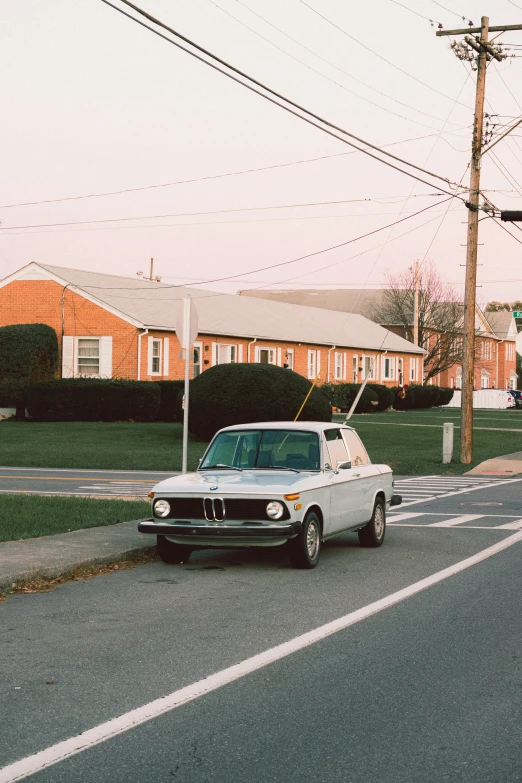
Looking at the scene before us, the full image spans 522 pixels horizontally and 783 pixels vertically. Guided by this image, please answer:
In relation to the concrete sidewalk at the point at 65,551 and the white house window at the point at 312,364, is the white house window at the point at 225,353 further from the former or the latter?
the concrete sidewalk at the point at 65,551

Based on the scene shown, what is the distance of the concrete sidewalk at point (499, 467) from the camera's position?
27453 mm

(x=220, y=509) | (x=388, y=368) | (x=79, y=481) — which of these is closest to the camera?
(x=220, y=509)

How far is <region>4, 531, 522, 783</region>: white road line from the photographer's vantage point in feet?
17.2

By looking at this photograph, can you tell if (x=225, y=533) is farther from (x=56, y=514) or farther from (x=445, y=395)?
(x=445, y=395)

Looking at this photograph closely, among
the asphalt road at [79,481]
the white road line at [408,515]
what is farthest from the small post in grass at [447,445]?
the white road line at [408,515]

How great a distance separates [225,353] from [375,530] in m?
39.3

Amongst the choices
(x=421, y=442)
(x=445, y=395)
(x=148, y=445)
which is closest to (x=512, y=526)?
(x=148, y=445)

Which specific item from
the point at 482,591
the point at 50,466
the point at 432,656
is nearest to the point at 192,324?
the point at 482,591

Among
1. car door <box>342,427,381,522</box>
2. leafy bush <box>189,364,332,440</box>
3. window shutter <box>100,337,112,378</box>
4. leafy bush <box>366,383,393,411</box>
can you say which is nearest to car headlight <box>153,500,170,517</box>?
car door <box>342,427,381,522</box>

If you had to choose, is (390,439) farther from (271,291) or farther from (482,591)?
Answer: (271,291)

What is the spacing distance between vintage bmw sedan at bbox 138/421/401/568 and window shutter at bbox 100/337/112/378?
3359 cm

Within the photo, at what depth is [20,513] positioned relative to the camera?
15117 mm

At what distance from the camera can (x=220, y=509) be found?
11188 mm

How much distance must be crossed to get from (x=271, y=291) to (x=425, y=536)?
9261 cm
